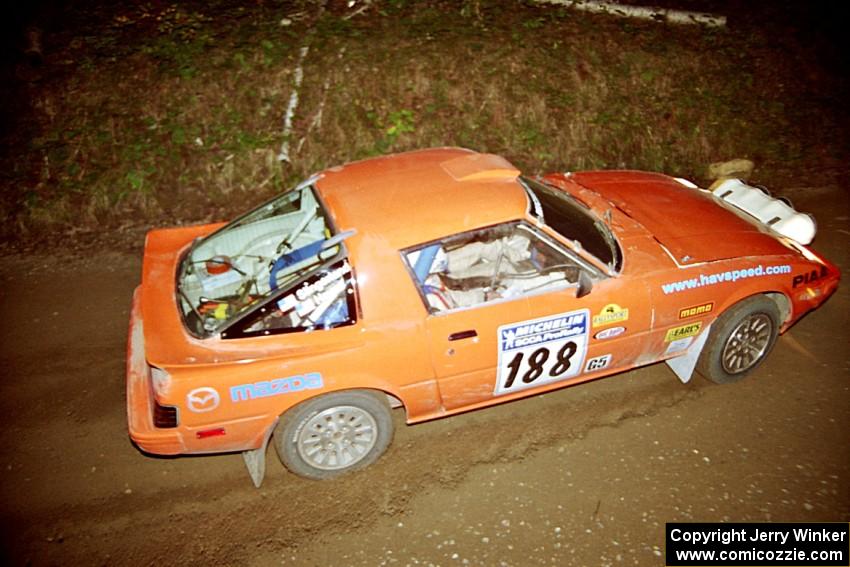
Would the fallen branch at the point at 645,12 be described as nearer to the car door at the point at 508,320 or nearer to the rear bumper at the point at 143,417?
the car door at the point at 508,320

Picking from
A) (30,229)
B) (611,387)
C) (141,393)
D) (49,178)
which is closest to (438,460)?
(611,387)

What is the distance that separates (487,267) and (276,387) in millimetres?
1639

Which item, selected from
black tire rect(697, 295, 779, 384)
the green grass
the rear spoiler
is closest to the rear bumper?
the green grass

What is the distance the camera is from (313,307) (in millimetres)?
3314

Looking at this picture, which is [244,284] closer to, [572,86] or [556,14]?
→ [572,86]

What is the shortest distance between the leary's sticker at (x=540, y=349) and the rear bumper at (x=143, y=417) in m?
1.94

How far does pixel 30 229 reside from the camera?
6320 millimetres

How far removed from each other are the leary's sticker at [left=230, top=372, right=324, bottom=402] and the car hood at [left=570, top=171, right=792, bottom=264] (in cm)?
250

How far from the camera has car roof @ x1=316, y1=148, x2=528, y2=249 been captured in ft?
11.3

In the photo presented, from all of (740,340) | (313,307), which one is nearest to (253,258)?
(313,307)

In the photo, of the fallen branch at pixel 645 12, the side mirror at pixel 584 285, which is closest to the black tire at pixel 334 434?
the side mirror at pixel 584 285

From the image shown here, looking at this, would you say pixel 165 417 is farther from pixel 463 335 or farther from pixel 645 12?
pixel 645 12

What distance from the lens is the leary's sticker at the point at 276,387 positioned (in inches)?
126

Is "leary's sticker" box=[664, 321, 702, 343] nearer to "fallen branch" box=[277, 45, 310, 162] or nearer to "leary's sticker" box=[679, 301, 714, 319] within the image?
"leary's sticker" box=[679, 301, 714, 319]
